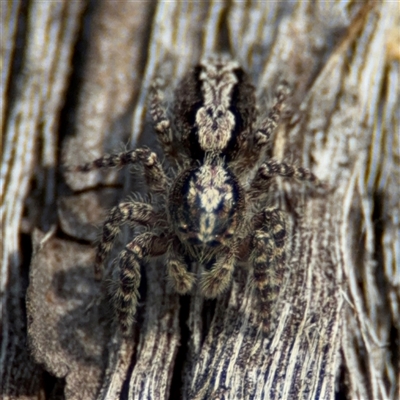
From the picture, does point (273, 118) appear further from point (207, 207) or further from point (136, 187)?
point (136, 187)

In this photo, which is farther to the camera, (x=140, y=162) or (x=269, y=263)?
(x=140, y=162)

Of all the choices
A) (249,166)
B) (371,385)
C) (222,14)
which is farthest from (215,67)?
(371,385)

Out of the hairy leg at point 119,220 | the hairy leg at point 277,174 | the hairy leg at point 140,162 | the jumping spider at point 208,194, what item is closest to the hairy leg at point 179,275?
the jumping spider at point 208,194

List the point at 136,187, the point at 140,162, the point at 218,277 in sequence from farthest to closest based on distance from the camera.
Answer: the point at 136,187 < the point at 140,162 < the point at 218,277

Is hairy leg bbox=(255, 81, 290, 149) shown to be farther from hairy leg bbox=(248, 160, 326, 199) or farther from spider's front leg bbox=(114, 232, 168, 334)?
spider's front leg bbox=(114, 232, 168, 334)

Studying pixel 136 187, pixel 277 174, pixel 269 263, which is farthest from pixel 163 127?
pixel 269 263

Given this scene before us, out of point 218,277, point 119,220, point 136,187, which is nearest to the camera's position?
point 218,277

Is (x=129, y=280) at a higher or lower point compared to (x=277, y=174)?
lower
